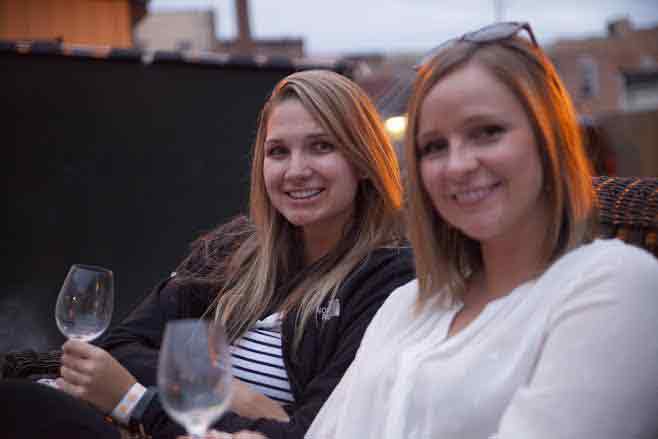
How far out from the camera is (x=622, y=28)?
39562mm

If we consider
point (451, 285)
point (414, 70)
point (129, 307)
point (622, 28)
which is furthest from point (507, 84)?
point (622, 28)

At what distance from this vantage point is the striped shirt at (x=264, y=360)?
2.50 m

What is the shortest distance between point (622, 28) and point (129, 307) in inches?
1559

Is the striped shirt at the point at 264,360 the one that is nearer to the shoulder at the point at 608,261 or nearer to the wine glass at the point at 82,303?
the wine glass at the point at 82,303

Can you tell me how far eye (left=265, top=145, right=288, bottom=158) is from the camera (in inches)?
106

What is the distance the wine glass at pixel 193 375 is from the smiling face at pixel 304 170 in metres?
Result: 1.24

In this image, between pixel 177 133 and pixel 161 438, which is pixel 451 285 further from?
pixel 177 133

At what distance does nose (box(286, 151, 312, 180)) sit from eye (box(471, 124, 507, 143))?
3.23 ft

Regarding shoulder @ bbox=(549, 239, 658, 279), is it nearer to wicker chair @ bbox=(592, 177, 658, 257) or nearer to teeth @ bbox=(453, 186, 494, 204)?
teeth @ bbox=(453, 186, 494, 204)

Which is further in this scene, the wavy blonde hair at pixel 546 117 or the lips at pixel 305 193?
the lips at pixel 305 193

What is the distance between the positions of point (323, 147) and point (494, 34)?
986 mm

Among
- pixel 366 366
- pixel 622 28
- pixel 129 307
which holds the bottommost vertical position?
pixel 129 307

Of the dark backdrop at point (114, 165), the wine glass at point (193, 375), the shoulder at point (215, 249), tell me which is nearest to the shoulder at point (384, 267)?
the shoulder at point (215, 249)

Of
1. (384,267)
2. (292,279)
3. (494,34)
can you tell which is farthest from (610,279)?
(292,279)
